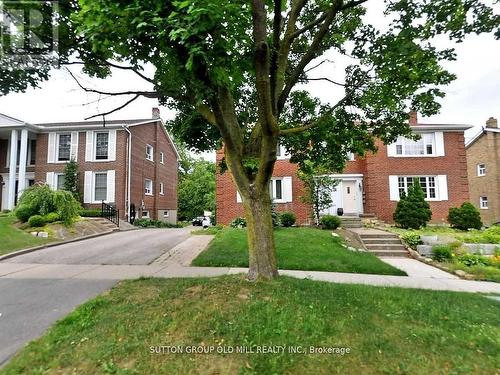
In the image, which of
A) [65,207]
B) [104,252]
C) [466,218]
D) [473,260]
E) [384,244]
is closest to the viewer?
[473,260]

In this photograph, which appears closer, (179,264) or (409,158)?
(179,264)

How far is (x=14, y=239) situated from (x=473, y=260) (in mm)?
15995

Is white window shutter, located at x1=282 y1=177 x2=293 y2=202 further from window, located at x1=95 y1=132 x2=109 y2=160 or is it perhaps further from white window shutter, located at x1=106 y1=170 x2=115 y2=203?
window, located at x1=95 y1=132 x2=109 y2=160

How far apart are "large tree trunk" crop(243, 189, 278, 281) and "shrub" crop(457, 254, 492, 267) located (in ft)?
24.4

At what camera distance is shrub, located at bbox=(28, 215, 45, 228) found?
13330 mm

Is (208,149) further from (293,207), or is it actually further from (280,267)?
(293,207)

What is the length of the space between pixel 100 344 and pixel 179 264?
4990 mm

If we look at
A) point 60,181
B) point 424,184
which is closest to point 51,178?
point 60,181

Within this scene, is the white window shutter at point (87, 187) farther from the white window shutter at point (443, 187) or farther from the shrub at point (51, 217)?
the white window shutter at point (443, 187)

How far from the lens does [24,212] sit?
45.6 feet

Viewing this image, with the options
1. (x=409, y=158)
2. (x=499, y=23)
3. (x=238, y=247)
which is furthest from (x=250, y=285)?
(x=409, y=158)

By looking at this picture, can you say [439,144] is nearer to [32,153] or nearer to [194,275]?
[194,275]

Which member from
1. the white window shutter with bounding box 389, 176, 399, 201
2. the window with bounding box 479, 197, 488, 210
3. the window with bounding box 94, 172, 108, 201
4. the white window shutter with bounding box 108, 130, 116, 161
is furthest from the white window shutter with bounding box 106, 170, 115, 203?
the window with bounding box 479, 197, 488, 210

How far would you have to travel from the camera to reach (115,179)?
2055 cm
